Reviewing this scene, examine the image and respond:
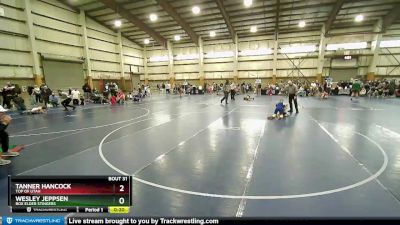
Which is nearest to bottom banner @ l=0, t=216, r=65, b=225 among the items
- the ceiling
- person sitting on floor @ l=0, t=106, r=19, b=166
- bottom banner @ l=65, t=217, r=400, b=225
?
bottom banner @ l=65, t=217, r=400, b=225

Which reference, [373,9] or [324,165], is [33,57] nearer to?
[324,165]

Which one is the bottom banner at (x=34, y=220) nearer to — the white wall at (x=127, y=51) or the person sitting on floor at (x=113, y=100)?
the person sitting on floor at (x=113, y=100)

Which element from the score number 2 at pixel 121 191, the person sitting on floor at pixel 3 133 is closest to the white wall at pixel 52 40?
the person sitting on floor at pixel 3 133

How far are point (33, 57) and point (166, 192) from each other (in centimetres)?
2553

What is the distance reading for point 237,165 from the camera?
5.10m

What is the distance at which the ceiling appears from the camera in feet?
82.5

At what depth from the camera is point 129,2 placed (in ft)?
84.9

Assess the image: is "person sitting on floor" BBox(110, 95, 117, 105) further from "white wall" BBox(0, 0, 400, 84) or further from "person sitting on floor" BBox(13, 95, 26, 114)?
"white wall" BBox(0, 0, 400, 84)

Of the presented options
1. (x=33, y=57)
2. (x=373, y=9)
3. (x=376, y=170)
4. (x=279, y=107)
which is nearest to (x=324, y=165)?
(x=376, y=170)
